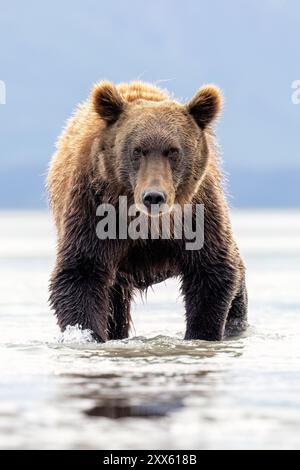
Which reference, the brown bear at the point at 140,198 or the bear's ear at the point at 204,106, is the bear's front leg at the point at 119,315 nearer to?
the brown bear at the point at 140,198

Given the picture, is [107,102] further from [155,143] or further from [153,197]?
[153,197]

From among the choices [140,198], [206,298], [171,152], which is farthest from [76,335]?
[171,152]

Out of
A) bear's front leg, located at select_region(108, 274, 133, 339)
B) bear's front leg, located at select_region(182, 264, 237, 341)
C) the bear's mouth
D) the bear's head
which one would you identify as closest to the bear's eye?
the bear's head

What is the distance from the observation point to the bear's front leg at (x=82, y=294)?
9.70m

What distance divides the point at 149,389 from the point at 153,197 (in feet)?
6.03

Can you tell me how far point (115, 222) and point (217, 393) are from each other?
2570 millimetres

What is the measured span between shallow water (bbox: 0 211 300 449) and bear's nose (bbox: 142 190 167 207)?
1102 mm

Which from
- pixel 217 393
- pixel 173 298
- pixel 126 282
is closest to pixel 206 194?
pixel 126 282

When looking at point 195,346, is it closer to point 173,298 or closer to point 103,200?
point 103,200

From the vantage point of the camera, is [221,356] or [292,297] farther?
[292,297]

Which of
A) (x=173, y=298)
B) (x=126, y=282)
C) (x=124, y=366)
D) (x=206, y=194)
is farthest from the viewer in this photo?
(x=173, y=298)

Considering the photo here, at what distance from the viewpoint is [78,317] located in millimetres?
9711

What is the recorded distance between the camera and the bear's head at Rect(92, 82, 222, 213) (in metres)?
9.18

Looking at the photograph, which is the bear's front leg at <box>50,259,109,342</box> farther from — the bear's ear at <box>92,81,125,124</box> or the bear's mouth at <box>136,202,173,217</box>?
the bear's ear at <box>92,81,125,124</box>
